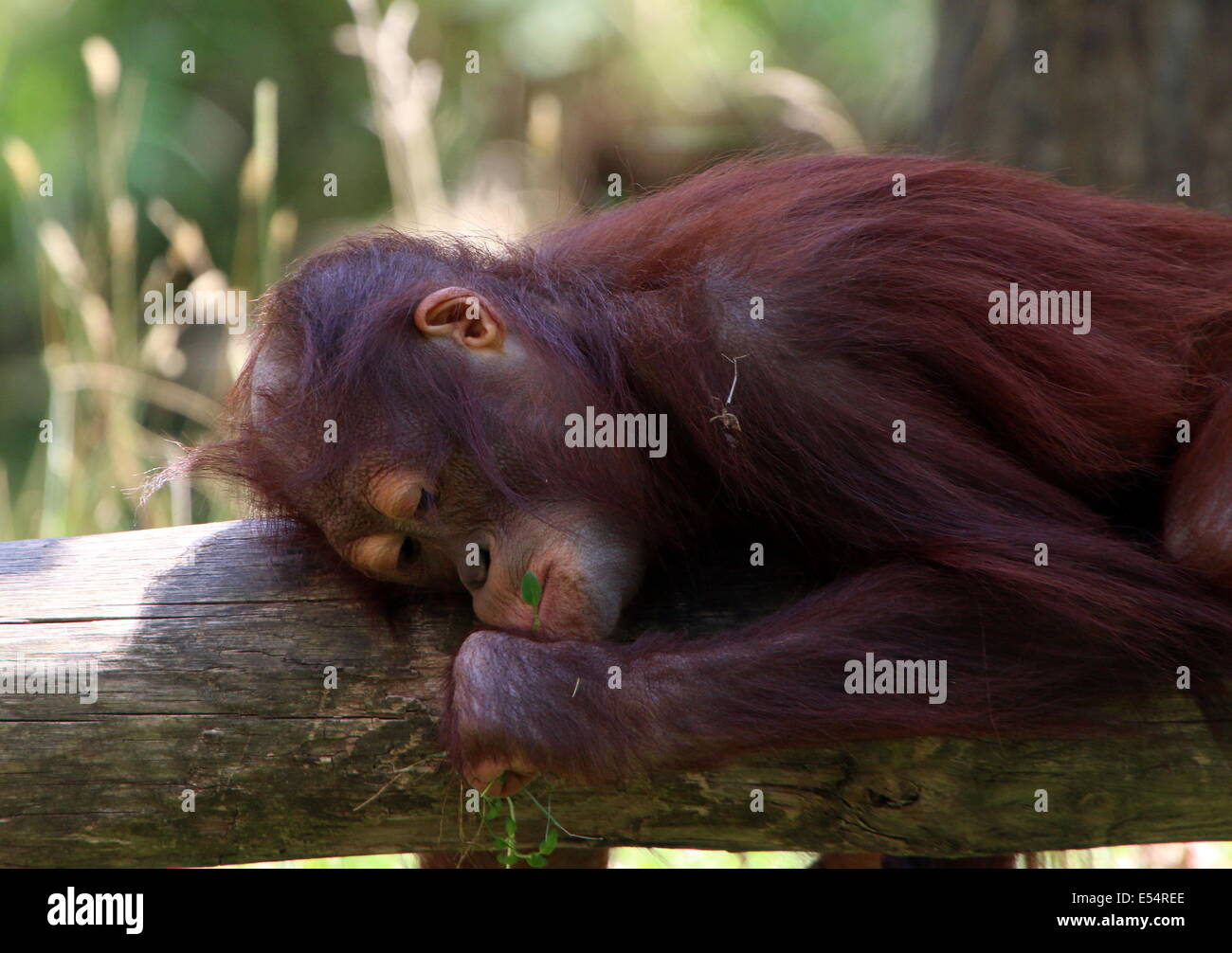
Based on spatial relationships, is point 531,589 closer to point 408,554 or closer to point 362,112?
point 408,554

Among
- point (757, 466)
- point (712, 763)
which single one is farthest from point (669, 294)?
point (712, 763)

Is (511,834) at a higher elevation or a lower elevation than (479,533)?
lower

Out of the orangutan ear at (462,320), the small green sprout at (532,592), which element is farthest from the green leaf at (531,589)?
the orangutan ear at (462,320)

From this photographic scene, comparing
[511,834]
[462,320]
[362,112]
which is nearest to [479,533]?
[462,320]

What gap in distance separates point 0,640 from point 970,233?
2421mm

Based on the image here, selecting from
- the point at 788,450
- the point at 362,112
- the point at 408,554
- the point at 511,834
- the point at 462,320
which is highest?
the point at 362,112

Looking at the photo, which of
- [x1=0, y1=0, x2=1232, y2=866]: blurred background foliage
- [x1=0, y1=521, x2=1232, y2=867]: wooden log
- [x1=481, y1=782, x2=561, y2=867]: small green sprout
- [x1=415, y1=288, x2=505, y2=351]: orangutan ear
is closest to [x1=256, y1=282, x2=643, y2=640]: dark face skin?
[x1=415, y1=288, x2=505, y2=351]: orangutan ear

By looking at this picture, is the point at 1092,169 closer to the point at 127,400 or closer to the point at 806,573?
the point at 806,573

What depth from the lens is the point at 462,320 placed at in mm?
2998

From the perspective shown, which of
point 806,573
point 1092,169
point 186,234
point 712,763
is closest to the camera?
point 712,763

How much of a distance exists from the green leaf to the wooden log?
251 millimetres

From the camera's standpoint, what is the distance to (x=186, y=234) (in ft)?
18.6

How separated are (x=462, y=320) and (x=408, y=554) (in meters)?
0.56

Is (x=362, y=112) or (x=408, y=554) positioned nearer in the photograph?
(x=408, y=554)
